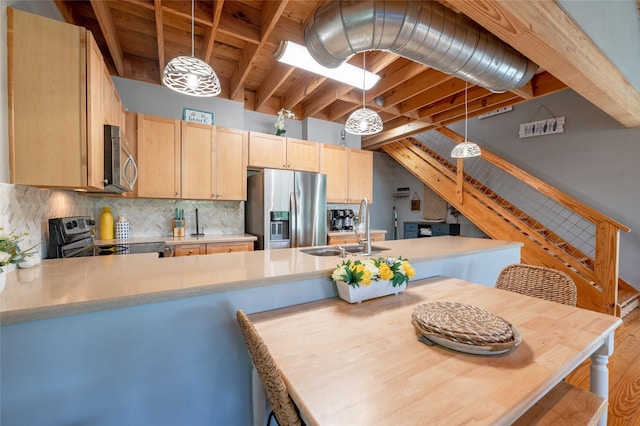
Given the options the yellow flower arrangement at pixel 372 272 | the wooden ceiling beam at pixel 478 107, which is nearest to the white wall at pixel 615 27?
the wooden ceiling beam at pixel 478 107

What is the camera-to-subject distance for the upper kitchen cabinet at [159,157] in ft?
9.82

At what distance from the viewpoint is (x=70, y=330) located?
3.08 ft

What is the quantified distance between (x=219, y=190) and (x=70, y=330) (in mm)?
2592

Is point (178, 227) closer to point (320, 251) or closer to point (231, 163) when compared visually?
point (231, 163)

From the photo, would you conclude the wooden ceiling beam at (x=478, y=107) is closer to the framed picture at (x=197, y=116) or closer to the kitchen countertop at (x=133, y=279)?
the kitchen countertop at (x=133, y=279)

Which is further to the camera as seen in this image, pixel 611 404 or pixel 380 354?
pixel 611 404

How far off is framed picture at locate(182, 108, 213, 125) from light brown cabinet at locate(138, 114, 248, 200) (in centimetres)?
26

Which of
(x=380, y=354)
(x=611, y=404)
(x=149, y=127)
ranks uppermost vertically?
(x=149, y=127)

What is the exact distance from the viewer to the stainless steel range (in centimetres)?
180

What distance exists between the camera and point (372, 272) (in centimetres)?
134

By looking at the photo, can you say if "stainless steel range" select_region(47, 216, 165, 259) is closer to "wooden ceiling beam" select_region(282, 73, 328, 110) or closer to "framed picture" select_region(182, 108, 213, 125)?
"framed picture" select_region(182, 108, 213, 125)

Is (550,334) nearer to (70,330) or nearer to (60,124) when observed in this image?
(70,330)

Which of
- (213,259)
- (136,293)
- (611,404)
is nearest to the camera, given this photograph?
(136,293)

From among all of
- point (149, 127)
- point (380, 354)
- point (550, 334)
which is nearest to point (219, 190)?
point (149, 127)
